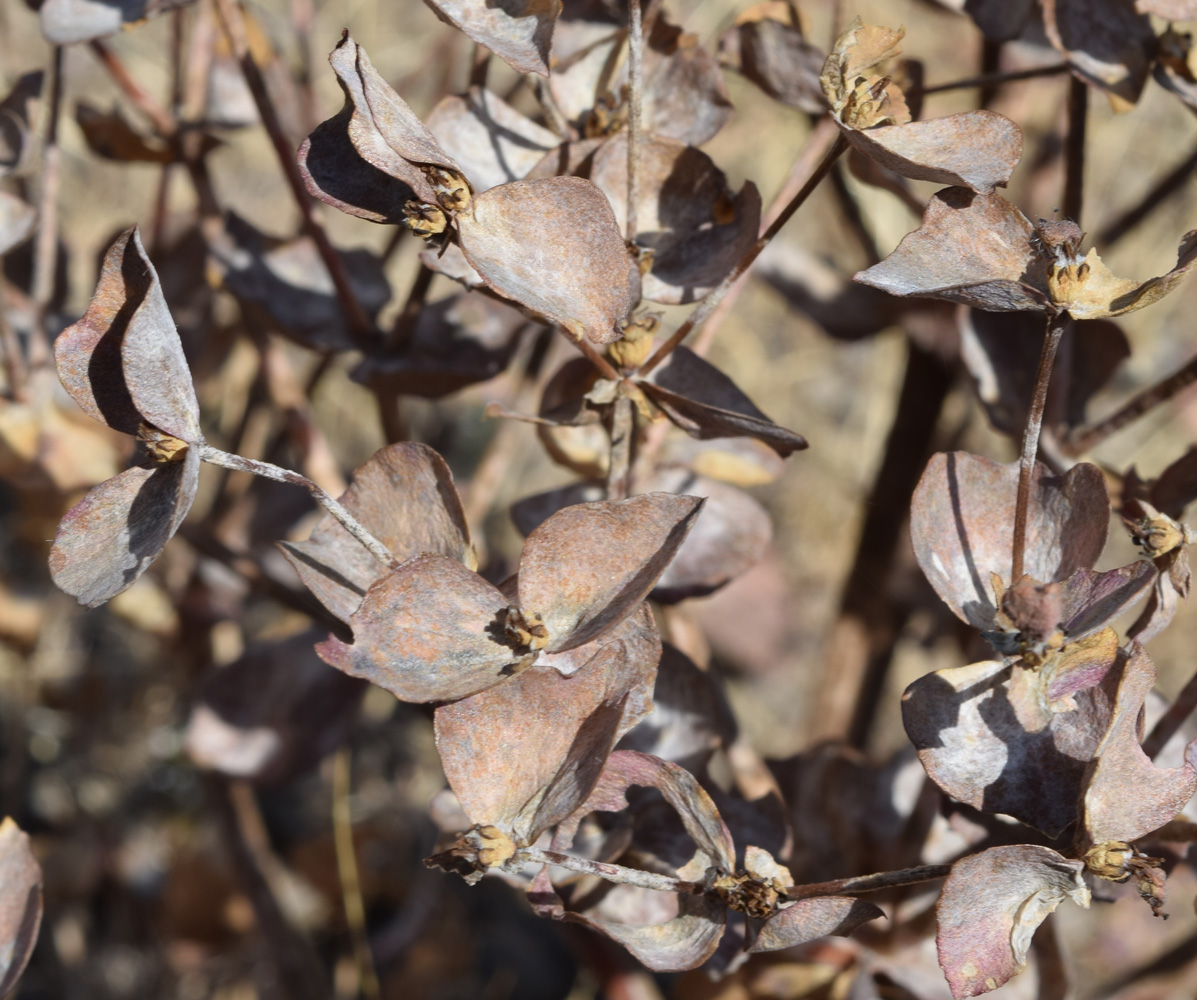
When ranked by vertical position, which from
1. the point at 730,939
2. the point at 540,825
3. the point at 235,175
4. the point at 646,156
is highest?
the point at 646,156

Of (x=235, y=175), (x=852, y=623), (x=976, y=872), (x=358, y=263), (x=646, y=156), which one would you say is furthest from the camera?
(x=235, y=175)

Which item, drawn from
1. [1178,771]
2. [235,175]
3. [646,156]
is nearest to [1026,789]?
[1178,771]

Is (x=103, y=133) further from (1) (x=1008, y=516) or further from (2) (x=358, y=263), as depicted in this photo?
(1) (x=1008, y=516)

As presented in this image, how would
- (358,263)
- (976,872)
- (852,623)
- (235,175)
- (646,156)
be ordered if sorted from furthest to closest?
(235,175)
(852,623)
(358,263)
(646,156)
(976,872)

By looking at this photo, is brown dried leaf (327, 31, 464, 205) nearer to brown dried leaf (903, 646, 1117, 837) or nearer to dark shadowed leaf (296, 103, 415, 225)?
dark shadowed leaf (296, 103, 415, 225)

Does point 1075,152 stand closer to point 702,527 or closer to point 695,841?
point 702,527

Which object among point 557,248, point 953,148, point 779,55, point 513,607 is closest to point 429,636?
point 513,607

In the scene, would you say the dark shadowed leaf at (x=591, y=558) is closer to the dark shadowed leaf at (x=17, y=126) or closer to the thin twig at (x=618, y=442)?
the thin twig at (x=618, y=442)
